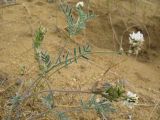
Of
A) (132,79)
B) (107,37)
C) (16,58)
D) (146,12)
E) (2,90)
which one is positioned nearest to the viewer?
(2,90)

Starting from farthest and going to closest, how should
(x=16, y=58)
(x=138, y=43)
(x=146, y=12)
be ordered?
(x=146, y=12)
(x=16, y=58)
(x=138, y=43)

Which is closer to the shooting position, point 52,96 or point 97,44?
point 52,96

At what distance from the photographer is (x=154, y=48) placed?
3.55 meters

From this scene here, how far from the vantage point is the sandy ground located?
2.66 meters

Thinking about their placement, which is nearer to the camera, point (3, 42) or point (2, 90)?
point (2, 90)

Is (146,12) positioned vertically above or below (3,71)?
above

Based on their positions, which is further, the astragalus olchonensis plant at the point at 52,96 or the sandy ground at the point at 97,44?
the sandy ground at the point at 97,44

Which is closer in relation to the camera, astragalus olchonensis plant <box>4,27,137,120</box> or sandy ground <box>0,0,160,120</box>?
astragalus olchonensis plant <box>4,27,137,120</box>

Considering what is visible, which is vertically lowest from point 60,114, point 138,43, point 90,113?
point 90,113

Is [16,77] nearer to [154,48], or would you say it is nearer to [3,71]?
[3,71]

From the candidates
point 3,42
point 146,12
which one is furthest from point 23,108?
point 146,12

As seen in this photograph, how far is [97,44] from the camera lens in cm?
336

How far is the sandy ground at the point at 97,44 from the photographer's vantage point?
8.71 ft

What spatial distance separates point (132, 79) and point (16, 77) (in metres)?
0.82
